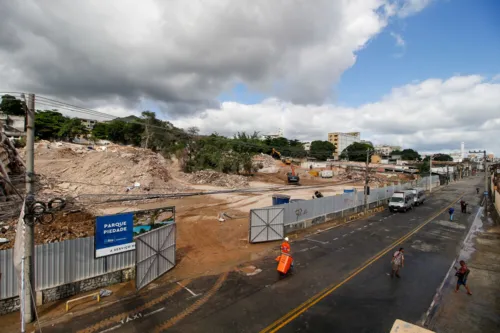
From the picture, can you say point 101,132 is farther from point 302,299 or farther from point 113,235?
point 302,299

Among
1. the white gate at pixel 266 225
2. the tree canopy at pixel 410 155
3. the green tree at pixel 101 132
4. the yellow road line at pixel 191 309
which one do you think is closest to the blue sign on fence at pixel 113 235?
the yellow road line at pixel 191 309

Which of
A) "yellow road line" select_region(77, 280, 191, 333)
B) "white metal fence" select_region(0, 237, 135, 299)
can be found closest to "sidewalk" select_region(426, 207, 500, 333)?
"yellow road line" select_region(77, 280, 191, 333)

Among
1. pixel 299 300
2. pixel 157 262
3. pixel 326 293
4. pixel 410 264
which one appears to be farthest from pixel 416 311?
pixel 157 262

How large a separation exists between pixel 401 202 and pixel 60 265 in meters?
31.6

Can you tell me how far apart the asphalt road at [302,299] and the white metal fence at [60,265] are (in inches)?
75.3

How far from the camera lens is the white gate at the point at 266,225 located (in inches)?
688

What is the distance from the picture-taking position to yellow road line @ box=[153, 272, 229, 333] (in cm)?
836

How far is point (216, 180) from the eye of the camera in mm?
45719

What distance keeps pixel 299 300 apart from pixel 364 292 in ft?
9.42

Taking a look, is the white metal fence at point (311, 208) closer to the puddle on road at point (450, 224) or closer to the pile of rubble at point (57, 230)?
the puddle on road at point (450, 224)

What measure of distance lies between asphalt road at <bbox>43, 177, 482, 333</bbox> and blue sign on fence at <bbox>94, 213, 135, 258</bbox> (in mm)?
2249

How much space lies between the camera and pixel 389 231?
21562mm

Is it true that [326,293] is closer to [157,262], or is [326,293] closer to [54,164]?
[157,262]

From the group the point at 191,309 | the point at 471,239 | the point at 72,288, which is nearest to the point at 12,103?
the point at 72,288
